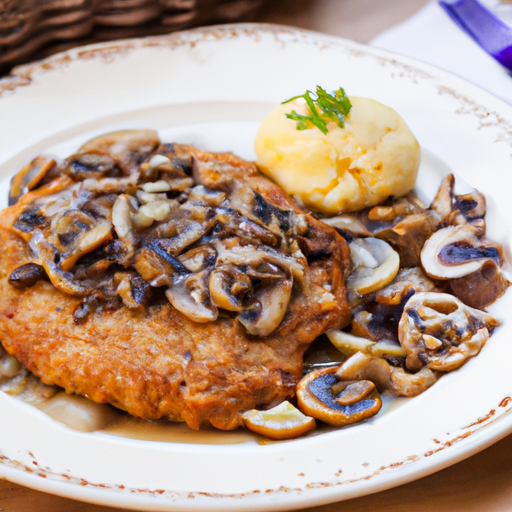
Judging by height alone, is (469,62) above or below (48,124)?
above

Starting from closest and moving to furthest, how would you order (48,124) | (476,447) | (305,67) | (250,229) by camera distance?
(476,447) < (250,229) < (48,124) < (305,67)

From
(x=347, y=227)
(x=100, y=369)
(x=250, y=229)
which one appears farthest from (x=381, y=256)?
(x=100, y=369)

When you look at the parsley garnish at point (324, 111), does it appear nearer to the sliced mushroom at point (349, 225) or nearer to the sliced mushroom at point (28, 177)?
the sliced mushroom at point (349, 225)

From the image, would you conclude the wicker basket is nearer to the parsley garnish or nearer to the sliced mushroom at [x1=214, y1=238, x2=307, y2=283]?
the parsley garnish

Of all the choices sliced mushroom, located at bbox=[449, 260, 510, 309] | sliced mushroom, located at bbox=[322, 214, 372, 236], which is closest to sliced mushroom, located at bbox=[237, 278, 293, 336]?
sliced mushroom, located at bbox=[322, 214, 372, 236]

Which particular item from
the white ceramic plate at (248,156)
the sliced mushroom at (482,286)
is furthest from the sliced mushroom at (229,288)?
the sliced mushroom at (482,286)

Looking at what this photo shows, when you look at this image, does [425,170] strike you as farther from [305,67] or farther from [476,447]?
[476,447]
